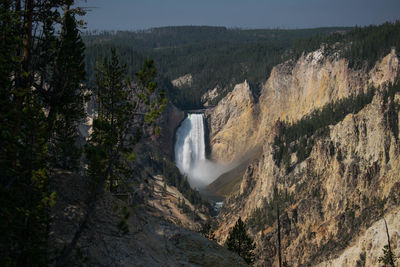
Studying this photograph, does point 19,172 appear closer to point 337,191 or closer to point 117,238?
point 117,238

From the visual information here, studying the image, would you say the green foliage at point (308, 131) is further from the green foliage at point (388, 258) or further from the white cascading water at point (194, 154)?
the green foliage at point (388, 258)

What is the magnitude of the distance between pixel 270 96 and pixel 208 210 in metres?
60.8

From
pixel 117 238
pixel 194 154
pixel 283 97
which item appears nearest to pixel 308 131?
pixel 283 97

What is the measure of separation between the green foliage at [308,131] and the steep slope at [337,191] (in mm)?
2130

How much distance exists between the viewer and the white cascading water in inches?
5986

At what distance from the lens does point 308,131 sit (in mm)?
104812

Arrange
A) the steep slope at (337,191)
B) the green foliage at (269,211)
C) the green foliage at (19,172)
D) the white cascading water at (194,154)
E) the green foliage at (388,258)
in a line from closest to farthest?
1. the green foliage at (19,172)
2. the green foliage at (388,258)
3. the steep slope at (337,191)
4. the green foliage at (269,211)
5. the white cascading water at (194,154)

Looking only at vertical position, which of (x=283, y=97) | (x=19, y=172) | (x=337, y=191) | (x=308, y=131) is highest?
(x=19, y=172)

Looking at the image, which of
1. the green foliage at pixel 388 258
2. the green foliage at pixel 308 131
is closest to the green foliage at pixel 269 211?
the green foliage at pixel 308 131

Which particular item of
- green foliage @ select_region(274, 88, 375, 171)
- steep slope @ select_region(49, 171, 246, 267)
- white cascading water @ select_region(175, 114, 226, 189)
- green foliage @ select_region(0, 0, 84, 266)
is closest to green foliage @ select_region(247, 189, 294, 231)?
green foliage @ select_region(274, 88, 375, 171)

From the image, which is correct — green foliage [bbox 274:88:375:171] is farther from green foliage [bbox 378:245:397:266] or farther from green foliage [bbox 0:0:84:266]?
green foliage [bbox 0:0:84:266]

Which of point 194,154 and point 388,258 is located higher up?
point 388,258

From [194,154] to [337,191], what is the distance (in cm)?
8832

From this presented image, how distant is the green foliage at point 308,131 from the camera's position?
96.3 m
